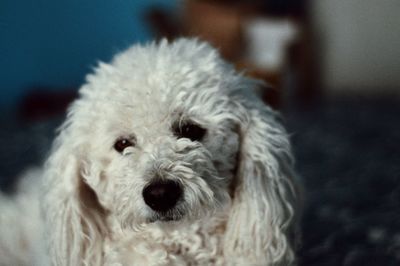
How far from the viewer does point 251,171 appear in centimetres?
138

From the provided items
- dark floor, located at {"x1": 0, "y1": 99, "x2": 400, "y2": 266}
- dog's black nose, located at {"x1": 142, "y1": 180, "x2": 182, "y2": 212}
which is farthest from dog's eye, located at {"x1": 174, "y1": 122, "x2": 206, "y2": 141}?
dark floor, located at {"x1": 0, "y1": 99, "x2": 400, "y2": 266}

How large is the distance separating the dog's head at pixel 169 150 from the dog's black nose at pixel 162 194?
3cm

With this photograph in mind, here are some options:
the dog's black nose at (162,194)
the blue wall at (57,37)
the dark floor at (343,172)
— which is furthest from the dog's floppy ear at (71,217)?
the blue wall at (57,37)

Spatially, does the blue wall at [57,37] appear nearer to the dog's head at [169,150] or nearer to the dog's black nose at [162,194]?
the dog's head at [169,150]

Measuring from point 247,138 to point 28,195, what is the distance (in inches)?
27.7

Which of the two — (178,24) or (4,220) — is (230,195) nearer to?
(4,220)

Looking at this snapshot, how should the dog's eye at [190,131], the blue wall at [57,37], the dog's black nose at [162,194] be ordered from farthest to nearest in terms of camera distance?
1. the blue wall at [57,37]
2. the dog's eye at [190,131]
3. the dog's black nose at [162,194]

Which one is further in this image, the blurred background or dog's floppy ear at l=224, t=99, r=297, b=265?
the blurred background

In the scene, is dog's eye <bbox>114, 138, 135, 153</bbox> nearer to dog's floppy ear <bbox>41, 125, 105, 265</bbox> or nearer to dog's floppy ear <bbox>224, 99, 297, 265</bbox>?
dog's floppy ear <bbox>41, 125, 105, 265</bbox>

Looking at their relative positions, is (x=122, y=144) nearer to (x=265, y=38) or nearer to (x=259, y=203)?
(x=259, y=203)

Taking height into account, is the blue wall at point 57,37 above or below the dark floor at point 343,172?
above

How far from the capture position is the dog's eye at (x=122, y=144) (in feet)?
4.45

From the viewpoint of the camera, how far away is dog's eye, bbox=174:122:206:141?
1344 mm

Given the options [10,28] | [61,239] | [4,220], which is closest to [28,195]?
[4,220]
